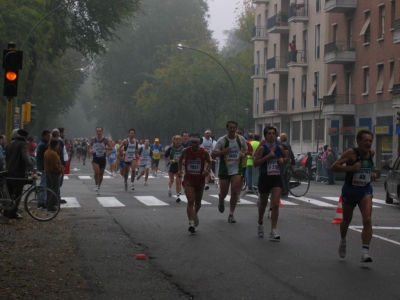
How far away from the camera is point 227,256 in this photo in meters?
11.1

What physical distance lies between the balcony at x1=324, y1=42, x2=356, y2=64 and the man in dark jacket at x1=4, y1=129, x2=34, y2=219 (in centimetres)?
3473

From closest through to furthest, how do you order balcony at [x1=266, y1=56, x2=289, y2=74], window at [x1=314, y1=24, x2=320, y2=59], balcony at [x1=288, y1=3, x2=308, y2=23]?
window at [x1=314, y1=24, x2=320, y2=59] < balcony at [x1=288, y1=3, x2=308, y2=23] < balcony at [x1=266, y1=56, x2=289, y2=74]

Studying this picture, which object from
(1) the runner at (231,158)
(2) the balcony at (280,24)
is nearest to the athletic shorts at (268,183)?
(1) the runner at (231,158)

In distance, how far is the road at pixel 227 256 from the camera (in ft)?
28.3

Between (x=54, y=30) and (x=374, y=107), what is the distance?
17229 mm

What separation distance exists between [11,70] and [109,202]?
702 cm

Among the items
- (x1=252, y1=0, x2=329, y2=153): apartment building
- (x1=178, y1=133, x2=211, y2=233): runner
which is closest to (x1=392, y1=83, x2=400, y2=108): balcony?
(x1=252, y1=0, x2=329, y2=153): apartment building

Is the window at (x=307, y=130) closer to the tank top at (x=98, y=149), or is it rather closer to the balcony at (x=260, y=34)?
the balcony at (x=260, y=34)

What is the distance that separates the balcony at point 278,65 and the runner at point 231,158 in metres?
45.2

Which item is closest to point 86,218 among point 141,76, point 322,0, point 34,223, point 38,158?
point 34,223

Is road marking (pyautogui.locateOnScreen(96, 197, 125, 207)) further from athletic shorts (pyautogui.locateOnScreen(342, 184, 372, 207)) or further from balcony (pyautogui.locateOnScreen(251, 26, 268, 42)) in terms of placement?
balcony (pyautogui.locateOnScreen(251, 26, 268, 42))

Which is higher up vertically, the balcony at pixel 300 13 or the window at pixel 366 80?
the balcony at pixel 300 13

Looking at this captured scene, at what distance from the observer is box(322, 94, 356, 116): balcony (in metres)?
49.2

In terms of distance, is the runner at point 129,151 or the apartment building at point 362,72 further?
the apartment building at point 362,72
